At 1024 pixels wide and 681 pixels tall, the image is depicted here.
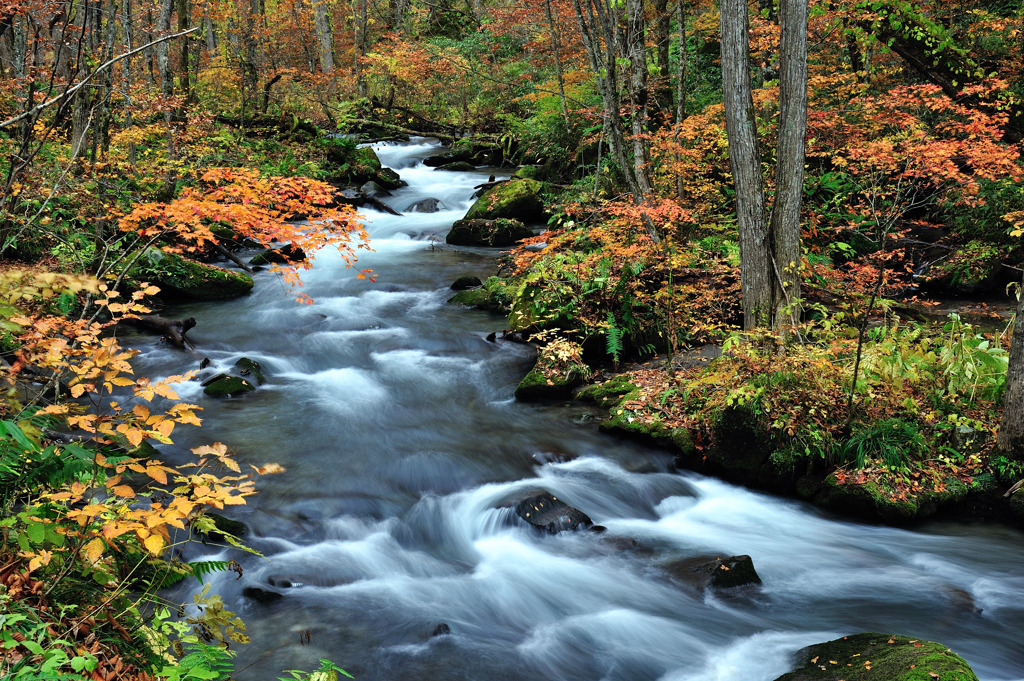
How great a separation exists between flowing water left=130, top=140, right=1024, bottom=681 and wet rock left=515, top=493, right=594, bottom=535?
0.45 ft

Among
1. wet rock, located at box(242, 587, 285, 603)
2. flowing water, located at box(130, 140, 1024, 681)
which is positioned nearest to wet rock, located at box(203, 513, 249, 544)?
flowing water, located at box(130, 140, 1024, 681)

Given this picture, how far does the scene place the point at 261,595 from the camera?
17.4 feet

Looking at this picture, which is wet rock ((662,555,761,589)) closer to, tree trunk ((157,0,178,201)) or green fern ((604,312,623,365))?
green fern ((604,312,623,365))

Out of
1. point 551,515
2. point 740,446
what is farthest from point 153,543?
point 740,446

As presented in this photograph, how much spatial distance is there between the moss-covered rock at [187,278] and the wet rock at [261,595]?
8742 mm

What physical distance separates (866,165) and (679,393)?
20.8 feet

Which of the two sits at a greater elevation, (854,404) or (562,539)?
(854,404)

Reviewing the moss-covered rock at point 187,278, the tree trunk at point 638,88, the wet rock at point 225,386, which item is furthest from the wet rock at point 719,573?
the moss-covered rock at point 187,278

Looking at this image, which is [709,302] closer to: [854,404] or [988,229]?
[854,404]

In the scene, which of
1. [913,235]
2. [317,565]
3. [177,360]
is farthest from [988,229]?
[177,360]

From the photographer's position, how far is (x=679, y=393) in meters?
8.47

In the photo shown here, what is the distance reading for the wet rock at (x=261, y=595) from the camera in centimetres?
528

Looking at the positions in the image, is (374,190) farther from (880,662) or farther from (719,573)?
(880,662)

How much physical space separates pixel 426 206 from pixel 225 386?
10.6 meters
